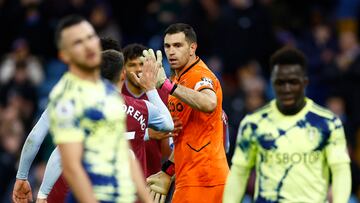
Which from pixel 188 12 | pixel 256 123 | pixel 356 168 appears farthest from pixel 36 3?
pixel 256 123

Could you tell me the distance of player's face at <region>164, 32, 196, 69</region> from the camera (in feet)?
36.2

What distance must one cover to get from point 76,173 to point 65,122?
1.26 ft

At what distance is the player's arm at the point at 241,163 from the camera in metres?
8.49

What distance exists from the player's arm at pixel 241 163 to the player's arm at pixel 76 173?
1346 millimetres

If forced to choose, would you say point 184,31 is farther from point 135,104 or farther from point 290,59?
point 290,59

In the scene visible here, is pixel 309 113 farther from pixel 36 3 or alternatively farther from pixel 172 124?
pixel 36 3

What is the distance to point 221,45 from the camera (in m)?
18.8

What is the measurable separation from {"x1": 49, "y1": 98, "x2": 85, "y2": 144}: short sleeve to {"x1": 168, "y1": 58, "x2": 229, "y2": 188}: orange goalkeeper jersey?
3.16m

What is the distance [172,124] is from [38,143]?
1247mm

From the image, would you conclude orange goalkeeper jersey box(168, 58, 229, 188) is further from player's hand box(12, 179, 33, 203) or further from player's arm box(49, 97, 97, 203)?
player's arm box(49, 97, 97, 203)

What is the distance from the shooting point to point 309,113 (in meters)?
8.43

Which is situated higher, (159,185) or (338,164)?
A: (338,164)

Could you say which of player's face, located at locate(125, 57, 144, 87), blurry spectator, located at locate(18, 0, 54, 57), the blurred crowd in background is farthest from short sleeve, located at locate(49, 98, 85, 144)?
blurry spectator, located at locate(18, 0, 54, 57)

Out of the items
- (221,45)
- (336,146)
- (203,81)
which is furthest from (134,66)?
(221,45)
